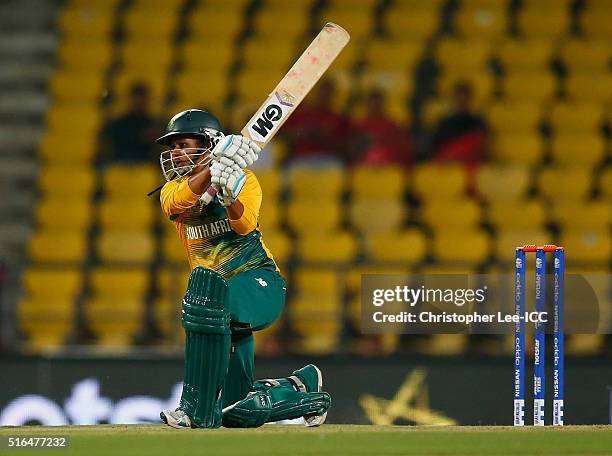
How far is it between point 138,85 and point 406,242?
1995 mm

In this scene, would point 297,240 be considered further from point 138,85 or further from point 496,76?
point 496,76

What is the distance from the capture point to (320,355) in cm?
739

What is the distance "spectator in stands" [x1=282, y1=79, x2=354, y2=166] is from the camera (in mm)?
9016

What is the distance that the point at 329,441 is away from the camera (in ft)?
16.2

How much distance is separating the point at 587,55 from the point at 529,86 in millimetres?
589

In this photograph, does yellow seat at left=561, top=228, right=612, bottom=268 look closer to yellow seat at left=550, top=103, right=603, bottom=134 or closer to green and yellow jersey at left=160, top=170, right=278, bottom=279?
yellow seat at left=550, top=103, right=603, bottom=134

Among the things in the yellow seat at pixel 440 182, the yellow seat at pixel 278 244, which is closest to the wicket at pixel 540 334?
the yellow seat at pixel 278 244

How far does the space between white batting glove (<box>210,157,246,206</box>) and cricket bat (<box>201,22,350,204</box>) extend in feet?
1.12

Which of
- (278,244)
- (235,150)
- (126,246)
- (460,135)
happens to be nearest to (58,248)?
(126,246)

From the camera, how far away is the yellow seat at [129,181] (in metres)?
8.93

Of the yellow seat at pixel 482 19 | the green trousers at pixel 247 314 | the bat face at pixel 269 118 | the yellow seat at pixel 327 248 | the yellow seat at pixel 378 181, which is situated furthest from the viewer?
the yellow seat at pixel 482 19

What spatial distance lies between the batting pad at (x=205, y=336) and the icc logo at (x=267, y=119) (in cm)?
57

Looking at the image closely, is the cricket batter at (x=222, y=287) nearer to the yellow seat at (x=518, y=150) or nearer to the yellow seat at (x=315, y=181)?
the yellow seat at (x=315, y=181)

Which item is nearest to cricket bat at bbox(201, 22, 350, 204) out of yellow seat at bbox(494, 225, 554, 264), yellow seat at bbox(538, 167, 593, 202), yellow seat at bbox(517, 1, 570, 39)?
yellow seat at bbox(494, 225, 554, 264)
